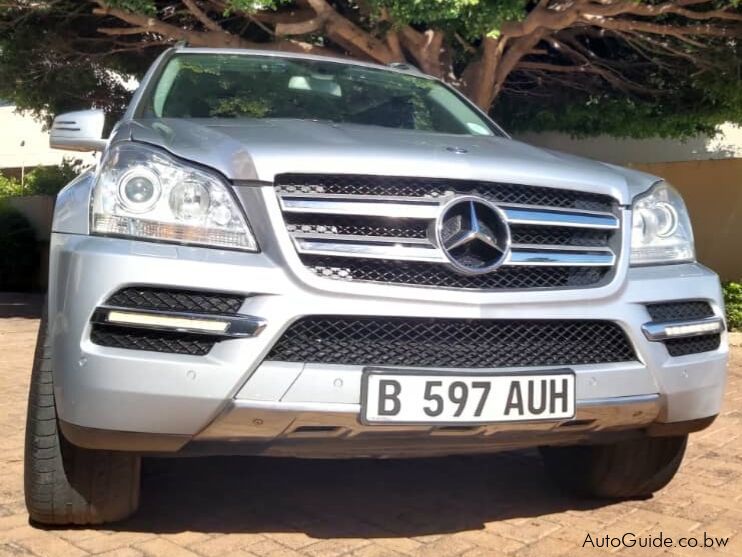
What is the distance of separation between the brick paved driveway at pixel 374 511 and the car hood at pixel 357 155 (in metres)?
1.23

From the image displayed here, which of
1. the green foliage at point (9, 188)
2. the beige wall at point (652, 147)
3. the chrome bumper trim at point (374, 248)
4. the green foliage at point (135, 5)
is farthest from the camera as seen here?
the green foliage at point (9, 188)

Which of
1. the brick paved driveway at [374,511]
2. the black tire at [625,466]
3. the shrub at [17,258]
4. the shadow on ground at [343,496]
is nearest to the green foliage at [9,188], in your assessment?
the shrub at [17,258]

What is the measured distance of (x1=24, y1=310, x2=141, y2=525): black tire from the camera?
9.14 feet

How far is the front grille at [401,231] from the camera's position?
257 cm

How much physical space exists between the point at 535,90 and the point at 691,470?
8.63 meters

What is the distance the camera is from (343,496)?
351cm

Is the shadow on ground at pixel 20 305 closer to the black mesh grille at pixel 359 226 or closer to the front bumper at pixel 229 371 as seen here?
the front bumper at pixel 229 371

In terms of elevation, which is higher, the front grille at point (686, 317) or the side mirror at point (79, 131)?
the side mirror at point (79, 131)

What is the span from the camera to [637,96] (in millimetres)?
11078

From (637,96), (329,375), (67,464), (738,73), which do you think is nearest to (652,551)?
(329,375)

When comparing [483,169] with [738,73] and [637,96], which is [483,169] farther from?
[637,96]

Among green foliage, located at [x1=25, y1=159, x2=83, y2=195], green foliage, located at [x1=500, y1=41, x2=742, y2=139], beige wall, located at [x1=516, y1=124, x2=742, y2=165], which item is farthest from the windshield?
green foliage, located at [x1=25, y1=159, x2=83, y2=195]

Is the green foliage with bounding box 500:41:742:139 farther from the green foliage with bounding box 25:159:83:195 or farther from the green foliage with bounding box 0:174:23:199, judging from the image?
the green foliage with bounding box 0:174:23:199

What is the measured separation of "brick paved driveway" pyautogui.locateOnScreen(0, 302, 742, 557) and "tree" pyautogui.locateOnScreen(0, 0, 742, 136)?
13.3 ft
